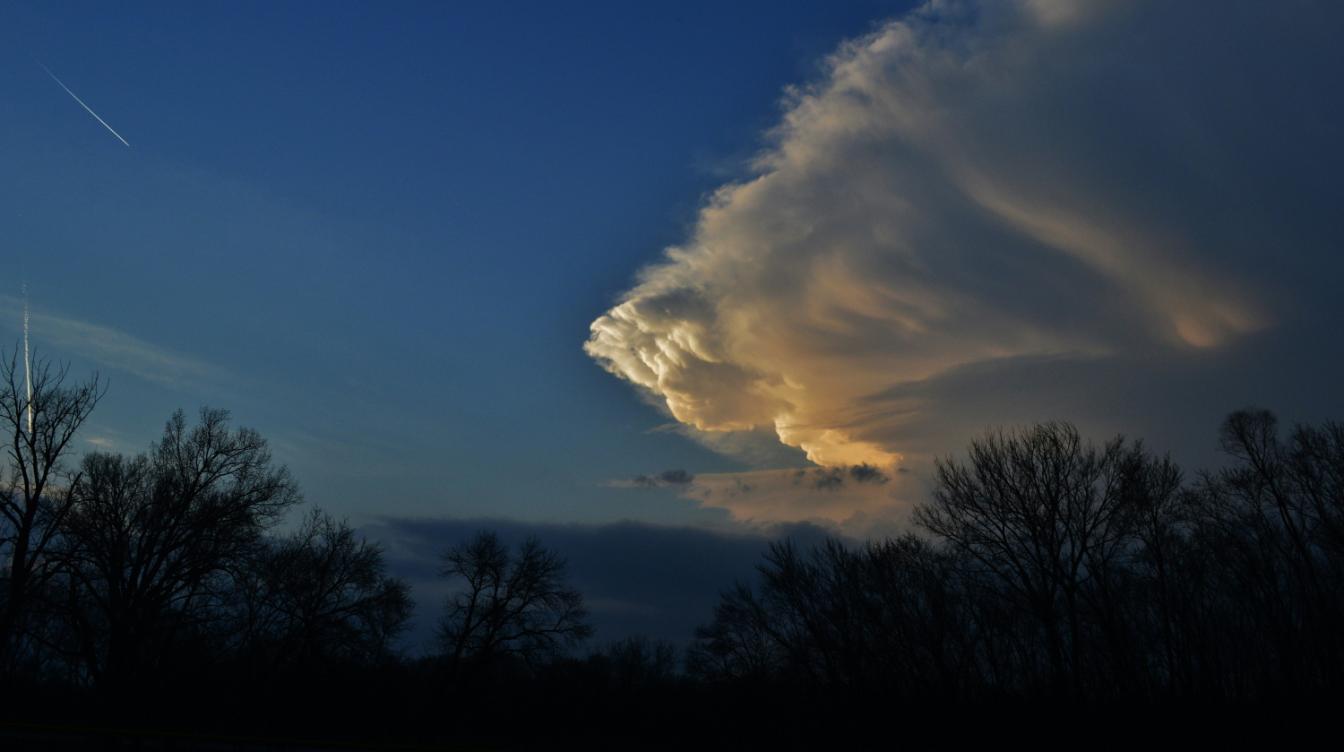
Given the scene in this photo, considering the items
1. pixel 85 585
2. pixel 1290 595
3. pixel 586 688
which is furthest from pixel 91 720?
pixel 1290 595

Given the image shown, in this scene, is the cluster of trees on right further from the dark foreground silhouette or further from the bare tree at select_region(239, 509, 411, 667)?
the bare tree at select_region(239, 509, 411, 667)

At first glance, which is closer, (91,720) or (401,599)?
(91,720)

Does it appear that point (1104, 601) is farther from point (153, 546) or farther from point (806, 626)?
point (153, 546)

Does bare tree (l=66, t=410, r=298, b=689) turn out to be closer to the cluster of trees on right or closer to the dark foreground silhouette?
the dark foreground silhouette

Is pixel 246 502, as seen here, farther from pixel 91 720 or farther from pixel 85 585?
pixel 91 720

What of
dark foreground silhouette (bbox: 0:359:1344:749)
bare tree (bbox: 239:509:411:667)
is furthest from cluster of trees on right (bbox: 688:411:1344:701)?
bare tree (bbox: 239:509:411:667)

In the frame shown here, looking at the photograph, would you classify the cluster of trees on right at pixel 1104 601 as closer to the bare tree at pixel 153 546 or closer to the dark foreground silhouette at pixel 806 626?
the dark foreground silhouette at pixel 806 626

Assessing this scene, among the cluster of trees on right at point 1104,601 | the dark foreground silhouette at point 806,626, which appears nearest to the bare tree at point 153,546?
the dark foreground silhouette at point 806,626

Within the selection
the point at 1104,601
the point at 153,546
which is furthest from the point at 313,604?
the point at 1104,601

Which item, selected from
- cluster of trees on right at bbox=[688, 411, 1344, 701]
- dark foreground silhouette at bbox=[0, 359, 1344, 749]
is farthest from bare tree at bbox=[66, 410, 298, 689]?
cluster of trees on right at bbox=[688, 411, 1344, 701]

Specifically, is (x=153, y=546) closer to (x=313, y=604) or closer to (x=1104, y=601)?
(x=313, y=604)

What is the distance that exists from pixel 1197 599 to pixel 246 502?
49.7m

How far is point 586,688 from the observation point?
7212cm

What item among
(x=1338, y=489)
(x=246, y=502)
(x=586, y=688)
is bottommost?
(x=586, y=688)
